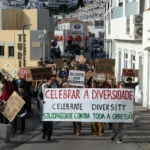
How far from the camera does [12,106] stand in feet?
45.3

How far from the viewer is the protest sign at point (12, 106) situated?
13.8 metres

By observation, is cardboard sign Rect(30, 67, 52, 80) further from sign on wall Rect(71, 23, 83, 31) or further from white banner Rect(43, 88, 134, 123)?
sign on wall Rect(71, 23, 83, 31)

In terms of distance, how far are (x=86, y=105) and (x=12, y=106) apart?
2.11 m

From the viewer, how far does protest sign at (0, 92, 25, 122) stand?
13.8 m

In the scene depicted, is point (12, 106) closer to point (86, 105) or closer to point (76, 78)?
point (86, 105)

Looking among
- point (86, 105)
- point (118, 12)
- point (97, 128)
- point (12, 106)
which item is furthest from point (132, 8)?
point (12, 106)

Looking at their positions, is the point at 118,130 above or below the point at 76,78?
below

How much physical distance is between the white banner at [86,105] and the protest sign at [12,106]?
0.77 meters

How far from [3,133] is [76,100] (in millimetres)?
2190

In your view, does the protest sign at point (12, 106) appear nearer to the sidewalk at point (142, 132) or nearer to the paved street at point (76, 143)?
the paved street at point (76, 143)

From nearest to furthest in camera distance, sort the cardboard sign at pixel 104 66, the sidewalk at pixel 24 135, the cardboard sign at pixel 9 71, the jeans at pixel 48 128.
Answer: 1. the sidewalk at pixel 24 135
2. the jeans at pixel 48 128
3. the cardboard sign at pixel 9 71
4. the cardboard sign at pixel 104 66

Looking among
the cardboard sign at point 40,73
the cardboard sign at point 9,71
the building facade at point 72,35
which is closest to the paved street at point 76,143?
the cardboard sign at point 40,73

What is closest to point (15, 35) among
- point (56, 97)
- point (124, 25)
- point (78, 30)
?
point (124, 25)

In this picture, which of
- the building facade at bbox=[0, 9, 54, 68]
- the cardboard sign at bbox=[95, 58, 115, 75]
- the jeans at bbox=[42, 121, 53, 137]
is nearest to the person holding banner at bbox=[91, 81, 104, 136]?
the jeans at bbox=[42, 121, 53, 137]
